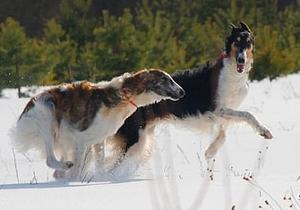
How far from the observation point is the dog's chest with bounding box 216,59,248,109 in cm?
1034

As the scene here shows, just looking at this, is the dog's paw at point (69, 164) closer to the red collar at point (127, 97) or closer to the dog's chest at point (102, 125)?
the dog's chest at point (102, 125)

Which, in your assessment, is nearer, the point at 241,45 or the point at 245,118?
the point at 245,118

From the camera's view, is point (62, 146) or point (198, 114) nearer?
point (62, 146)

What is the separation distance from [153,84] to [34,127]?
4.34 feet

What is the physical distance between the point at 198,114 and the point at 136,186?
400 centimetres

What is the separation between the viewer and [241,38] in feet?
33.3

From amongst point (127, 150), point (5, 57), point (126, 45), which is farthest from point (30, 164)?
point (126, 45)

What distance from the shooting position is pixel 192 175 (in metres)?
8.98

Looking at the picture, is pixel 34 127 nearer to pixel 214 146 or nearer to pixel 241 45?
pixel 214 146

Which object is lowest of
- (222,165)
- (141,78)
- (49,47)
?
(49,47)

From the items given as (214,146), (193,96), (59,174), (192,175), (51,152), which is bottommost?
(214,146)

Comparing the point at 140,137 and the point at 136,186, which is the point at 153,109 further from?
the point at 136,186

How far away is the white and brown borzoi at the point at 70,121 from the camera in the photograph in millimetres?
8469

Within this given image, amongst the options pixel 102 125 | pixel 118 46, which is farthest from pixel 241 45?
pixel 118 46
